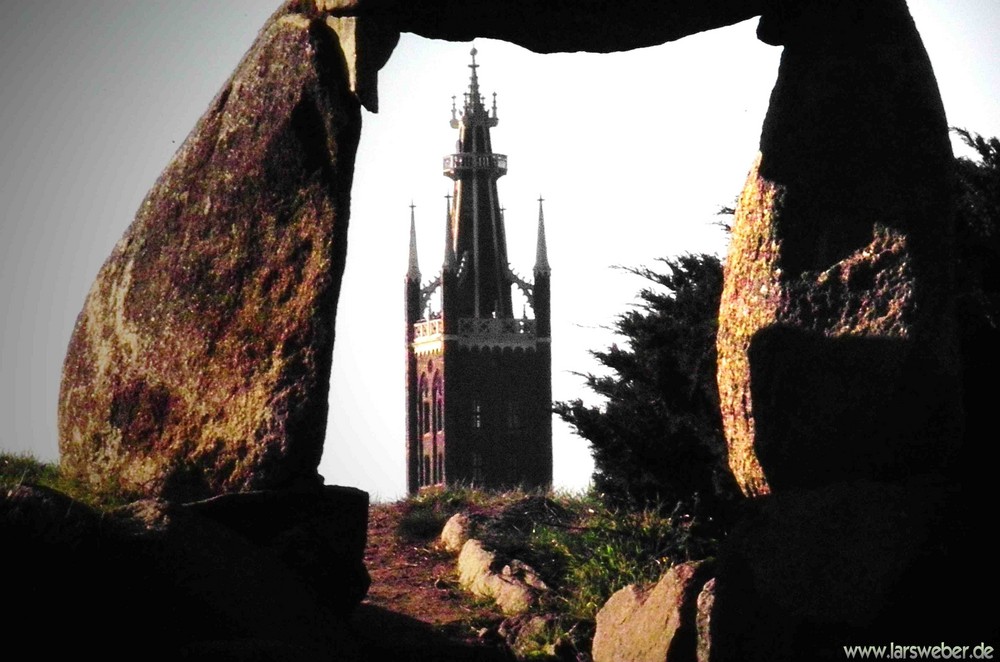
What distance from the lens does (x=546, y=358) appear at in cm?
10512

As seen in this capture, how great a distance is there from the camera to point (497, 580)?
1199 centimetres

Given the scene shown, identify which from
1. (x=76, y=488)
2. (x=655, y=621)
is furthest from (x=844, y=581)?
(x=76, y=488)

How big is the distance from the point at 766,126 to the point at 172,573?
4.88 meters

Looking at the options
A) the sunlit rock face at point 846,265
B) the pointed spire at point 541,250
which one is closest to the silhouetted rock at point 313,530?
the sunlit rock face at point 846,265

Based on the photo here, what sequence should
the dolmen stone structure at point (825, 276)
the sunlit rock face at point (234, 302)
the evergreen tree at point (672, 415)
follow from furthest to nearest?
1. the evergreen tree at point (672, 415)
2. the dolmen stone structure at point (825, 276)
3. the sunlit rock face at point (234, 302)

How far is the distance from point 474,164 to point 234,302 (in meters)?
96.4

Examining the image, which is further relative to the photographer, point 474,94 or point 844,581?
point 474,94

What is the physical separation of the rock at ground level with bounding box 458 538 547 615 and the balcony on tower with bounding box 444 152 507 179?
9244 centimetres

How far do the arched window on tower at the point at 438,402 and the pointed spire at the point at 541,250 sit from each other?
402 inches

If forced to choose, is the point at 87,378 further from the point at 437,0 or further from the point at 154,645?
the point at 437,0

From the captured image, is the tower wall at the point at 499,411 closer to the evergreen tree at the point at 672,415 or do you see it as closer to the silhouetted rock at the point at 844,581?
the evergreen tree at the point at 672,415

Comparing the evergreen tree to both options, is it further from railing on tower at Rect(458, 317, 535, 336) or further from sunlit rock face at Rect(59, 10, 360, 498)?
railing on tower at Rect(458, 317, 535, 336)

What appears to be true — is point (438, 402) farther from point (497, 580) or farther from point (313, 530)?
point (313, 530)

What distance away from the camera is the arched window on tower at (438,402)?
106 meters
